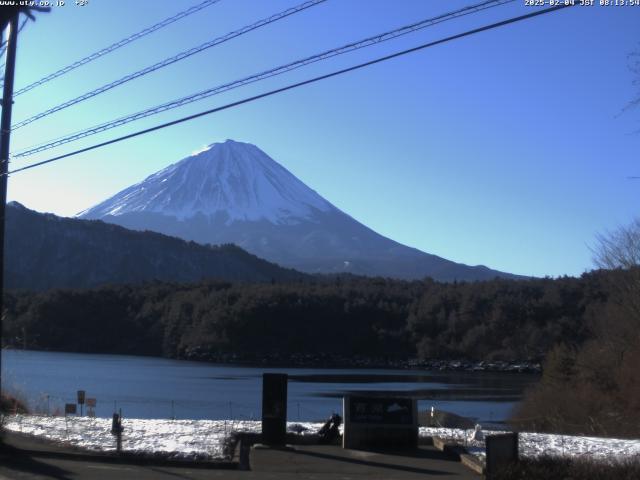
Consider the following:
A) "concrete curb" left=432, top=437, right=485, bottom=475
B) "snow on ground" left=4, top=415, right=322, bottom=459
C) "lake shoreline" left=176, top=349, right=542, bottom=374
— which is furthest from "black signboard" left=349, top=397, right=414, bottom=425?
"lake shoreline" left=176, top=349, right=542, bottom=374

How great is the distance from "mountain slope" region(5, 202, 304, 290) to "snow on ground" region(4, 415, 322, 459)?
15078 centimetres

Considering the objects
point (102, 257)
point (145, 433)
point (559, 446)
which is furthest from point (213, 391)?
point (102, 257)

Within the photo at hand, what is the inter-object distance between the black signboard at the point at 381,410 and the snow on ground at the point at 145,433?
2204 millimetres

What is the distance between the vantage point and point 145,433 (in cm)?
1722

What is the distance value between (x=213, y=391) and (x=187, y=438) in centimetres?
3769

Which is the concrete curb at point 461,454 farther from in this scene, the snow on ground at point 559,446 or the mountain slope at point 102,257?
the mountain slope at point 102,257

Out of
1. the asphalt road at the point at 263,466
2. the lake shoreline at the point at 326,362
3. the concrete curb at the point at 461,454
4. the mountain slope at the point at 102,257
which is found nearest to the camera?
the asphalt road at the point at 263,466

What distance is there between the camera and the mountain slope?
17012cm

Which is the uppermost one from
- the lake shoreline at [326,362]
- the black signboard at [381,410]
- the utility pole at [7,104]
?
the utility pole at [7,104]

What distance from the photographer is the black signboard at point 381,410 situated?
16.0 meters

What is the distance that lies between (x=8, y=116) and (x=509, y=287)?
97.9 m

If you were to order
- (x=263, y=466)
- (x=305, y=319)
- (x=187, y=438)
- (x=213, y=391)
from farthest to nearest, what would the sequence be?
(x=305, y=319) < (x=213, y=391) < (x=187, y=438) < (x=263, y=466)

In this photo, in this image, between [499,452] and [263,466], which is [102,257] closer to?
[263,466]

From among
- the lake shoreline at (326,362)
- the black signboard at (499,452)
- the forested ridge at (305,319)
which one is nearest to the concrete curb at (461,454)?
the black signboard at (499,452)
